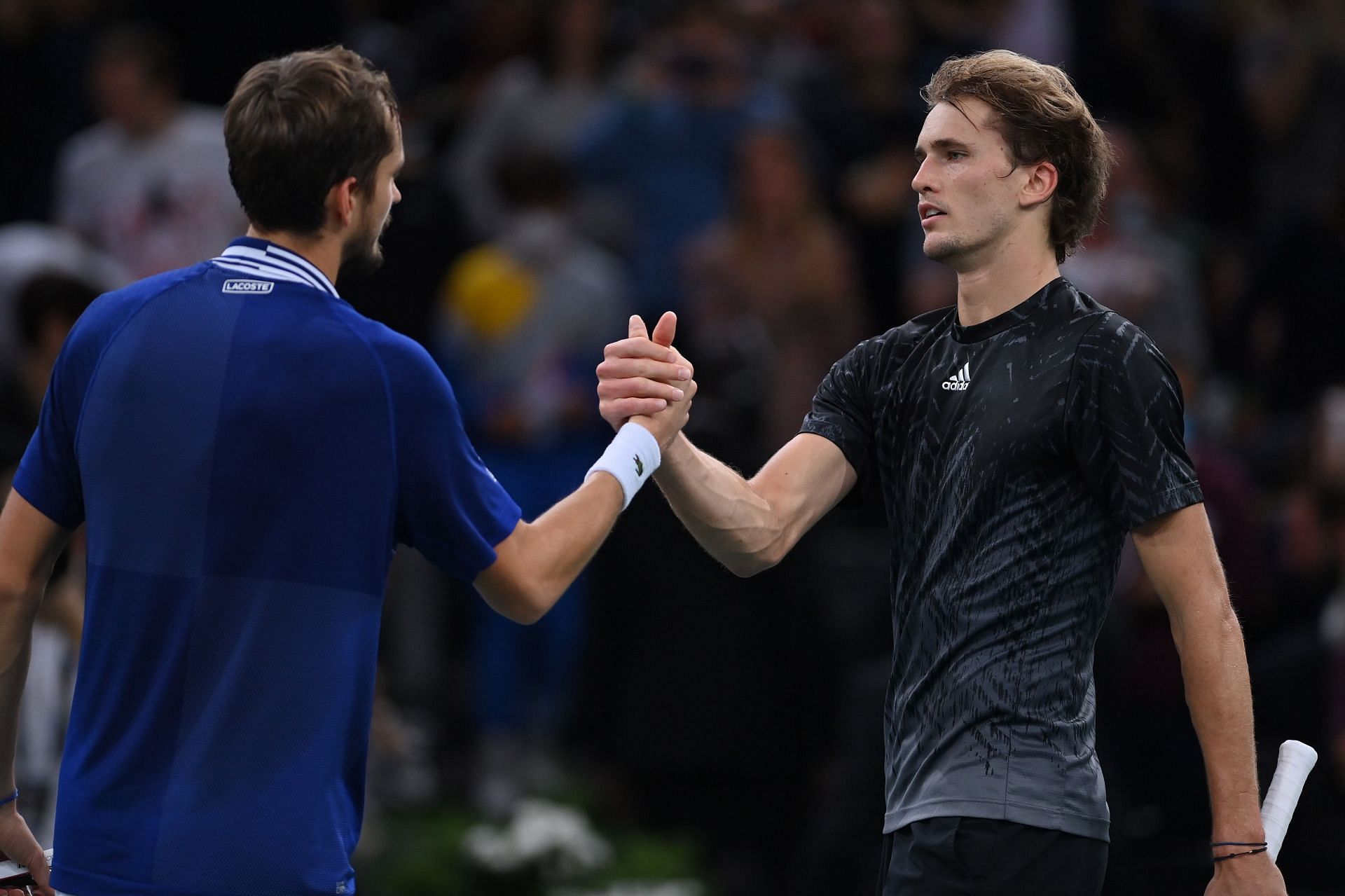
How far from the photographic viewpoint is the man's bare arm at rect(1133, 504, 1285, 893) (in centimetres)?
342

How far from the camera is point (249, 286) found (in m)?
3.33

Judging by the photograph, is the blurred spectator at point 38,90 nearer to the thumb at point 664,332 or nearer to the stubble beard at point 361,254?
the thumb at point 664,332

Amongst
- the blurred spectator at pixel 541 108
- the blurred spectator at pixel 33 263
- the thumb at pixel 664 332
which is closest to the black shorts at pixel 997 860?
the thumb at pixel 664 332

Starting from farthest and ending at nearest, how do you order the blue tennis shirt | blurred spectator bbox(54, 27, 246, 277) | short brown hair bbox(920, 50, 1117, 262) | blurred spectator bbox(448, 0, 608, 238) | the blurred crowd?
blurred spectator bbox(448, 0, 608, 238) → blurred spectator bbox(54, 27, 246, 277) → the blurred crowd → short brown hair bbox(920, 50, 1117, 262) → the blue tennis shirt

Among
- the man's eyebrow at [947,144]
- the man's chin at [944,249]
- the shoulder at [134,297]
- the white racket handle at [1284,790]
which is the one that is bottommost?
the white racket handle at [1284,790]

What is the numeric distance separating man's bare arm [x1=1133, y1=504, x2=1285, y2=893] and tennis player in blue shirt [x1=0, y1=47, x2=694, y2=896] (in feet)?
4.03

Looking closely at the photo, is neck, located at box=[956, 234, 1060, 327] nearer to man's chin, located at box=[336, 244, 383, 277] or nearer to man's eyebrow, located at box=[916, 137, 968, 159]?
man's eyebrow, located at box=[916, 137, 968, 159]

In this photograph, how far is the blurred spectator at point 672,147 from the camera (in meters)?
8.94

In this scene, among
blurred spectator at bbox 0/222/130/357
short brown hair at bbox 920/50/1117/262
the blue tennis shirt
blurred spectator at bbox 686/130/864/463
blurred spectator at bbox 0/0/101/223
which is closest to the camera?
the blue tennis shirt

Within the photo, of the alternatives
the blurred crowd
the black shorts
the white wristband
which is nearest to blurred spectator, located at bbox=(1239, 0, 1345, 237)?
the blurred crowd

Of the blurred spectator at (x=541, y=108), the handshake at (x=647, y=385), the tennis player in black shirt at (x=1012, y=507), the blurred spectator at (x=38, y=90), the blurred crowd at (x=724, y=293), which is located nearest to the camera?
the tennis player in black shirt at (x=1012, y=507)

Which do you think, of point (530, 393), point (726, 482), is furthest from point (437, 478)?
point (530, 393)

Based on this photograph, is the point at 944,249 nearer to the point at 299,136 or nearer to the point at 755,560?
the point at 755,560

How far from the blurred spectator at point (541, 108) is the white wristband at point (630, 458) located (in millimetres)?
5509
